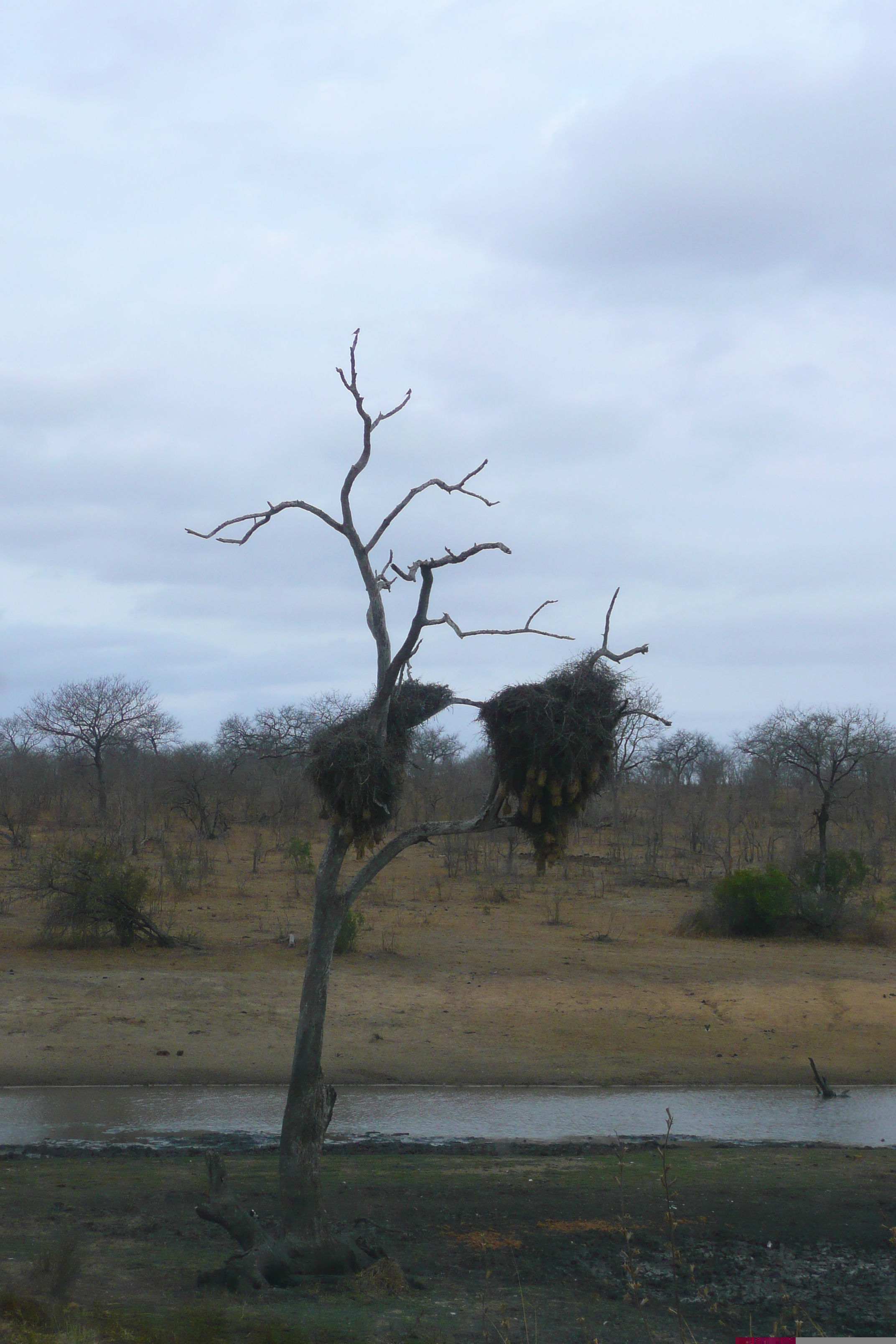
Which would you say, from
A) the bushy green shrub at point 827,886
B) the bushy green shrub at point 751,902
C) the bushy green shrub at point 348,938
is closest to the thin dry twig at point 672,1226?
the bushy green shrub at point 348,938

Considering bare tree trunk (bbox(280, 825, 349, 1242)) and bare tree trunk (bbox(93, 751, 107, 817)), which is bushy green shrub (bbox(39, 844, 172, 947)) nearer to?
bare tree trunk (bbox(280, 825, 349, 1242))

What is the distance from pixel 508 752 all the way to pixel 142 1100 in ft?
26.8

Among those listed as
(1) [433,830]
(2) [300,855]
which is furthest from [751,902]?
(1) [433,830]

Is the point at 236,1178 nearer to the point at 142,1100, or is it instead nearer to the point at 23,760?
the point at 142,1100

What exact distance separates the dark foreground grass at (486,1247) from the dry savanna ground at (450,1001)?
4.10m

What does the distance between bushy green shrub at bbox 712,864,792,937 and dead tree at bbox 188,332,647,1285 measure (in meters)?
16.9

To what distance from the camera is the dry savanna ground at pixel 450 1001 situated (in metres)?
15.2

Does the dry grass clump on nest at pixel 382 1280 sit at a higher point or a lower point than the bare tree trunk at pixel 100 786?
lower

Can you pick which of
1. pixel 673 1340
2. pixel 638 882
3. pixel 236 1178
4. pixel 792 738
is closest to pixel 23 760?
pixel 638 882

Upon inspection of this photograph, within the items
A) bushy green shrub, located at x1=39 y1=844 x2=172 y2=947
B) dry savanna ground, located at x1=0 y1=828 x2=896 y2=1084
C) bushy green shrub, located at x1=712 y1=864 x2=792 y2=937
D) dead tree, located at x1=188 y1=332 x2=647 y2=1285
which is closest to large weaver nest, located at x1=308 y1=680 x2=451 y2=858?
dead tree, located at x1=188 y1=332 x2=647 y2=1285

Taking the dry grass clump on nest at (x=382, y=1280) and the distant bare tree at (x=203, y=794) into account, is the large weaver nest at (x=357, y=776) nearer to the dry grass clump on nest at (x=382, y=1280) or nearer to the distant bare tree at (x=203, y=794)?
the dry grass clump on nest at (x=382, y=1280)

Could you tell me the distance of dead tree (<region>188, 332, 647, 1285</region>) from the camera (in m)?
7.75

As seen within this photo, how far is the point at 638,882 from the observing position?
98.2 ft

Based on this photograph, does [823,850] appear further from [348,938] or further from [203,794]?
[203,794]
